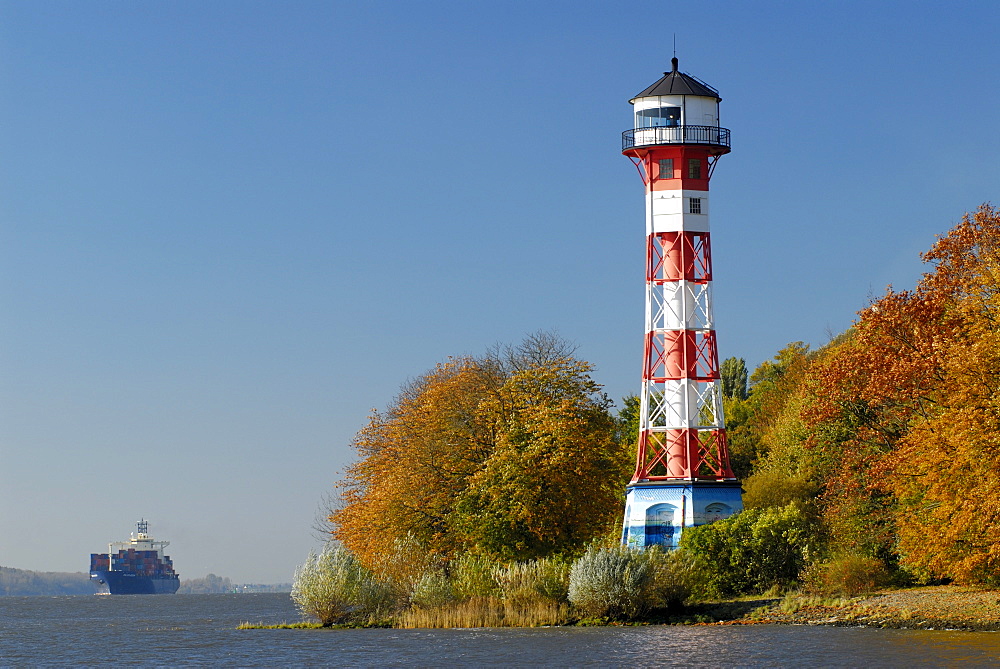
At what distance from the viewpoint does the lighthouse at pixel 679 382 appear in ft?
203

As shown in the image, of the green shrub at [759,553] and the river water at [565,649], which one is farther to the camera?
the green shrub at [759,553]

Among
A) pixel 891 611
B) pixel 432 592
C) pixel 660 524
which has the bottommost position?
pixel 891 611

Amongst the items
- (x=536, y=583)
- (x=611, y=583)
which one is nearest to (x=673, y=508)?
(x=536, y=583)

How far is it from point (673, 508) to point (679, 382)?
5.38 metres

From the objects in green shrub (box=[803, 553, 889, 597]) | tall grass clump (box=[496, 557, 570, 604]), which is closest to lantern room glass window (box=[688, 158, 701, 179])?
green shrub (box=[803, 553, 889, 597])

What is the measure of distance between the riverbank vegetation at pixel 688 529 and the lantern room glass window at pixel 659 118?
11.1m

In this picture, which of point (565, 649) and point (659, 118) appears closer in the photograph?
point (565, 649)

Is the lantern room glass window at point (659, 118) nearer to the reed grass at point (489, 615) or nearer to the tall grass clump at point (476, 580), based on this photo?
the tall grass clump at point (476, 580)

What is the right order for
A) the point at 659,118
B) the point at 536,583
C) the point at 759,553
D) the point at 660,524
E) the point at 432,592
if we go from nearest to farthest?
the point at 536,583
the point at 432,592
the point at 759,553
the point at 660,524
the point at 659,118

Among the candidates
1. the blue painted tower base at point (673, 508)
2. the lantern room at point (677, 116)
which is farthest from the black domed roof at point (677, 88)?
the blue painted tower base at point (673, 508)

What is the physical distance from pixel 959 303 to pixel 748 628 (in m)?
12.8

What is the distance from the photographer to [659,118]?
217 ft

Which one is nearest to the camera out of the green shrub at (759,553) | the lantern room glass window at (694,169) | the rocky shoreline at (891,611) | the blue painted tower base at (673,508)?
the rocky shoreline at (891,611)

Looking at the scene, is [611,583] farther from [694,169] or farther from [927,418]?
[694,169]
